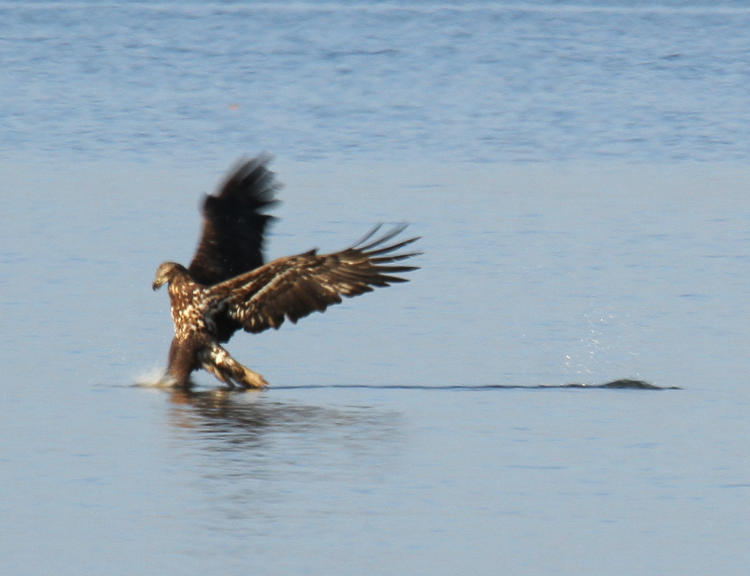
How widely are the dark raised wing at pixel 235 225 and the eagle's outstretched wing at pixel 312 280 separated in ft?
2.00

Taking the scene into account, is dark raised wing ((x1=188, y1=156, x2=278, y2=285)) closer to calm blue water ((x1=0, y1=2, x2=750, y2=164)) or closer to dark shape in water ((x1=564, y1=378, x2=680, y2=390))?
dark shape in water ((x1=564, y1=378, x2=680, y2=390))

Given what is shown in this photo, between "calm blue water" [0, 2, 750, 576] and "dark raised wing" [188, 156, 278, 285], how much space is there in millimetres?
485

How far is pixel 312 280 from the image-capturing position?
9.66 m

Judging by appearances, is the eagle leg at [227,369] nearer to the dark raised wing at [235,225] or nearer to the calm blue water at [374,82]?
the dark raised wing at [235,225]

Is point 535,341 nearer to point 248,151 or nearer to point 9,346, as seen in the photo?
point 9,346

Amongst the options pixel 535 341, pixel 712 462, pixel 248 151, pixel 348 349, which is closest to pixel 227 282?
pixel 348 349

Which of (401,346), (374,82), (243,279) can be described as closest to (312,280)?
(243,279)

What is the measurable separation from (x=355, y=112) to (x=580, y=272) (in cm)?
1075

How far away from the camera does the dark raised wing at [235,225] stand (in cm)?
1054

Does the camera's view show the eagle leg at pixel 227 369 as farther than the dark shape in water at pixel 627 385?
Yes

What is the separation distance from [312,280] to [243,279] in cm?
36

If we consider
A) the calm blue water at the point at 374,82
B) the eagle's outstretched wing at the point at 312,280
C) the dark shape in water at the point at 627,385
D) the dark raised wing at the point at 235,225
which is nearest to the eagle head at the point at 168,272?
the dark raised wing at the point at 235,225

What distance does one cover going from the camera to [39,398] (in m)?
9.09

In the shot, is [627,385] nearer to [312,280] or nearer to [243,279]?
[312,280]
